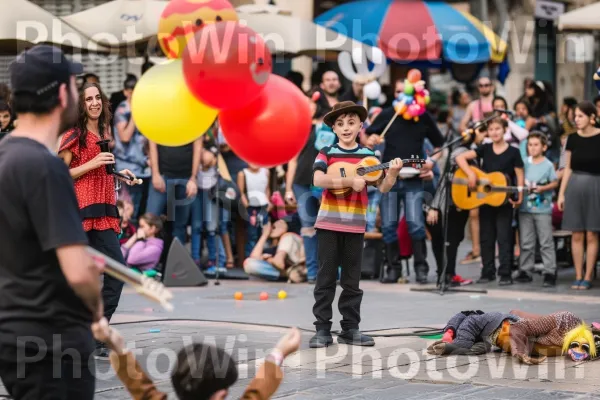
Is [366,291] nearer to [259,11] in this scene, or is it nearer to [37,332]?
[259,11]

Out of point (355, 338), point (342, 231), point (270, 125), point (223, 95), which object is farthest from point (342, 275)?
point (223, 95)

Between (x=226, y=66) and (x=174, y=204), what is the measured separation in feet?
28.5

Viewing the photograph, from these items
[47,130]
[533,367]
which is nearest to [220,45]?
[47,130]

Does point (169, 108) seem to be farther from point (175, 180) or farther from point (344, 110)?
point (175, 180)

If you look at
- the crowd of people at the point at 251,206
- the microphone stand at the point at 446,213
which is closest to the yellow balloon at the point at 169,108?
the crowd of people at the point at 251,206

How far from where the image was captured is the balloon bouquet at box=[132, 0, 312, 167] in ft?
18.9

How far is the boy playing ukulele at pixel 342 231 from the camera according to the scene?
8828 mm

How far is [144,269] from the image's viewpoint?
45.2 ft

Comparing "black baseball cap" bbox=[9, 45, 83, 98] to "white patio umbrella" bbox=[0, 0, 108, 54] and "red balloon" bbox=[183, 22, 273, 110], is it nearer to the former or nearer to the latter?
"red balloon" bbox=[183, 22, 273, 110]

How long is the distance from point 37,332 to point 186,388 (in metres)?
0.54

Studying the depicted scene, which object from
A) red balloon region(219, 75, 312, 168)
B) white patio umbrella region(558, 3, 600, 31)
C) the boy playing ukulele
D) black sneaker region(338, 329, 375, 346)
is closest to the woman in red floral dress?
the boy playing ukulele

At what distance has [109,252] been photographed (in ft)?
26.2

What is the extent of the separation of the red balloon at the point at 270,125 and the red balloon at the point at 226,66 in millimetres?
78

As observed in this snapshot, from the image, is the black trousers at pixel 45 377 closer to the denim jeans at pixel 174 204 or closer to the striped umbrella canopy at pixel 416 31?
the denim jeans at pixel 174 204
